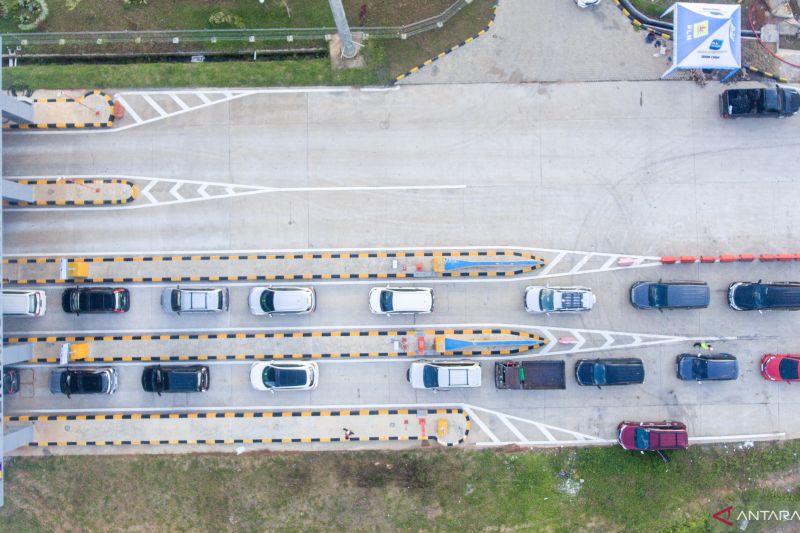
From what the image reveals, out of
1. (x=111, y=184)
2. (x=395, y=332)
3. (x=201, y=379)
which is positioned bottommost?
(x=201, y=379)

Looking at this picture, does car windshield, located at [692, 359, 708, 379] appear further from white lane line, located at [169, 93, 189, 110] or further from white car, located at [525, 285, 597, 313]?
white lane line, located at [169, 93, 189, 110]

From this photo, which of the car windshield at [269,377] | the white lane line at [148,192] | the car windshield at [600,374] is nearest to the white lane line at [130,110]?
the white lane line at [148,192]

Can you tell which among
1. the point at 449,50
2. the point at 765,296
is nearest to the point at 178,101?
the point at 449,50

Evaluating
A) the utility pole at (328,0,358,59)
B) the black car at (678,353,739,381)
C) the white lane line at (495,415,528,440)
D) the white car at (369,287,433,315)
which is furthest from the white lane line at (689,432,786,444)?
the utility pole at (328,0,358,59)

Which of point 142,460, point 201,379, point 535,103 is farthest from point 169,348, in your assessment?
point 535,103

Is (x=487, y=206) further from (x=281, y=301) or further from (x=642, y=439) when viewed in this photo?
(x=642, y=439)

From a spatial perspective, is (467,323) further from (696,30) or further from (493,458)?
(696,30)
